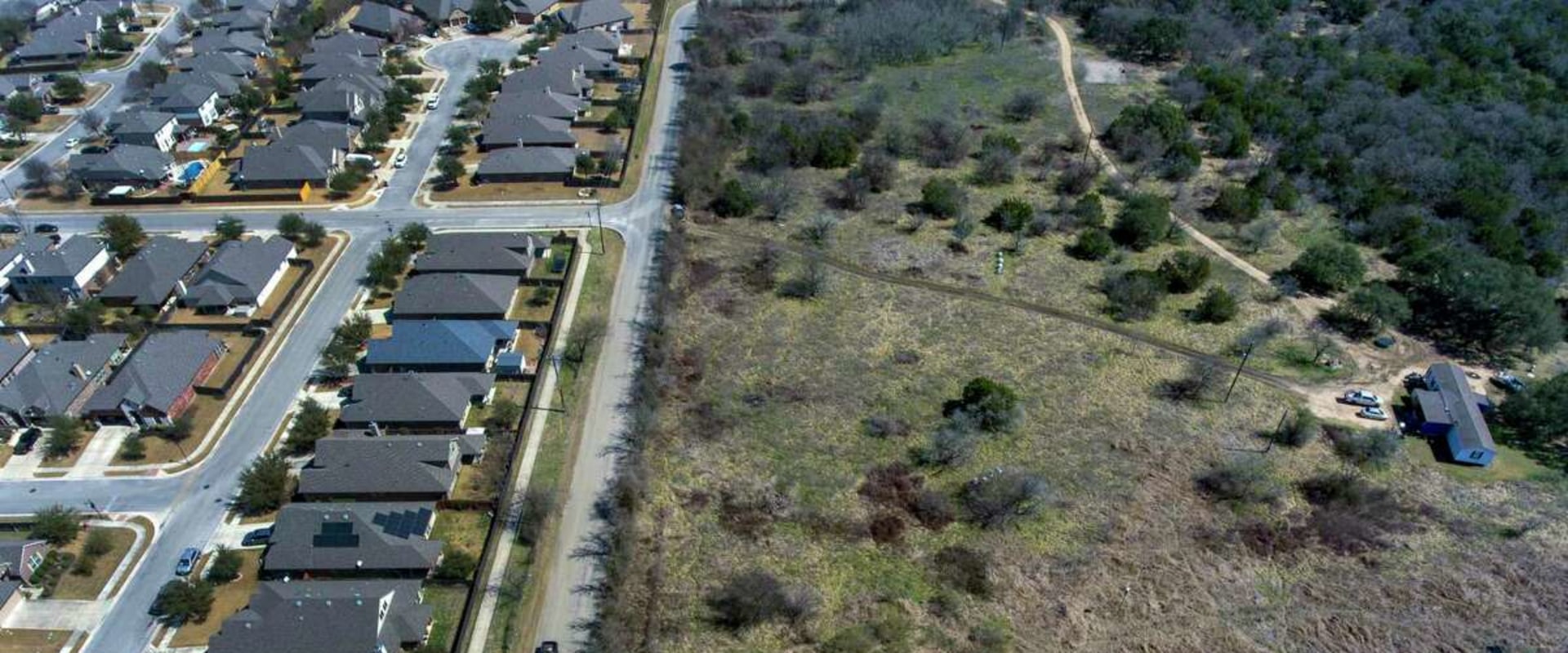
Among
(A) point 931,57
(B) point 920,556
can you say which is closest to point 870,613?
(B) point 920,556

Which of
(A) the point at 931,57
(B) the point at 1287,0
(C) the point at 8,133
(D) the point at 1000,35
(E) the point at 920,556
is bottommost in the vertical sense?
(E) the point at 920,556

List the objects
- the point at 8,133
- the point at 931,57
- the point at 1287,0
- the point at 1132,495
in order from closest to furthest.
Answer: the point at 1132,495
the point at 8,133
the point at 931,57
the point at 1287,0

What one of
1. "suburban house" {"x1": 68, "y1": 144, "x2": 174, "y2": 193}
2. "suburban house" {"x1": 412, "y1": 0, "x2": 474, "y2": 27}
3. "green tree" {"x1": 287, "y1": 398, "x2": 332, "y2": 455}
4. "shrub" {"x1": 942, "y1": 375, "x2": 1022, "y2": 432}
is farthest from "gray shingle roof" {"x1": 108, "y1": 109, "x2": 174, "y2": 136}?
"shrub" {"x1": 942, "y1": 375, "x2": 1022, "y2": 432}

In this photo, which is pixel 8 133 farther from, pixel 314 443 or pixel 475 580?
pixel 475 580

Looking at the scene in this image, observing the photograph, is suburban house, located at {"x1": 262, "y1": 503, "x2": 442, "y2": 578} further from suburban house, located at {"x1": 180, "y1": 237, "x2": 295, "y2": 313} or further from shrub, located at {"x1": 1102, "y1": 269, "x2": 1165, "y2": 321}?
shrub, located at {"x1": 1102, "y1": 269, "x2": 1165, "y2": 321}

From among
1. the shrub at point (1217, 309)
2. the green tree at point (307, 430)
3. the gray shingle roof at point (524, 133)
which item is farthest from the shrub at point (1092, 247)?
the green tree at point (307, 430)

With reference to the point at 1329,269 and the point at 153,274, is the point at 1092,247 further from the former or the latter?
the point at 153,274

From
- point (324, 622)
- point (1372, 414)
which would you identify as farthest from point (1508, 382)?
point (324, 622)
